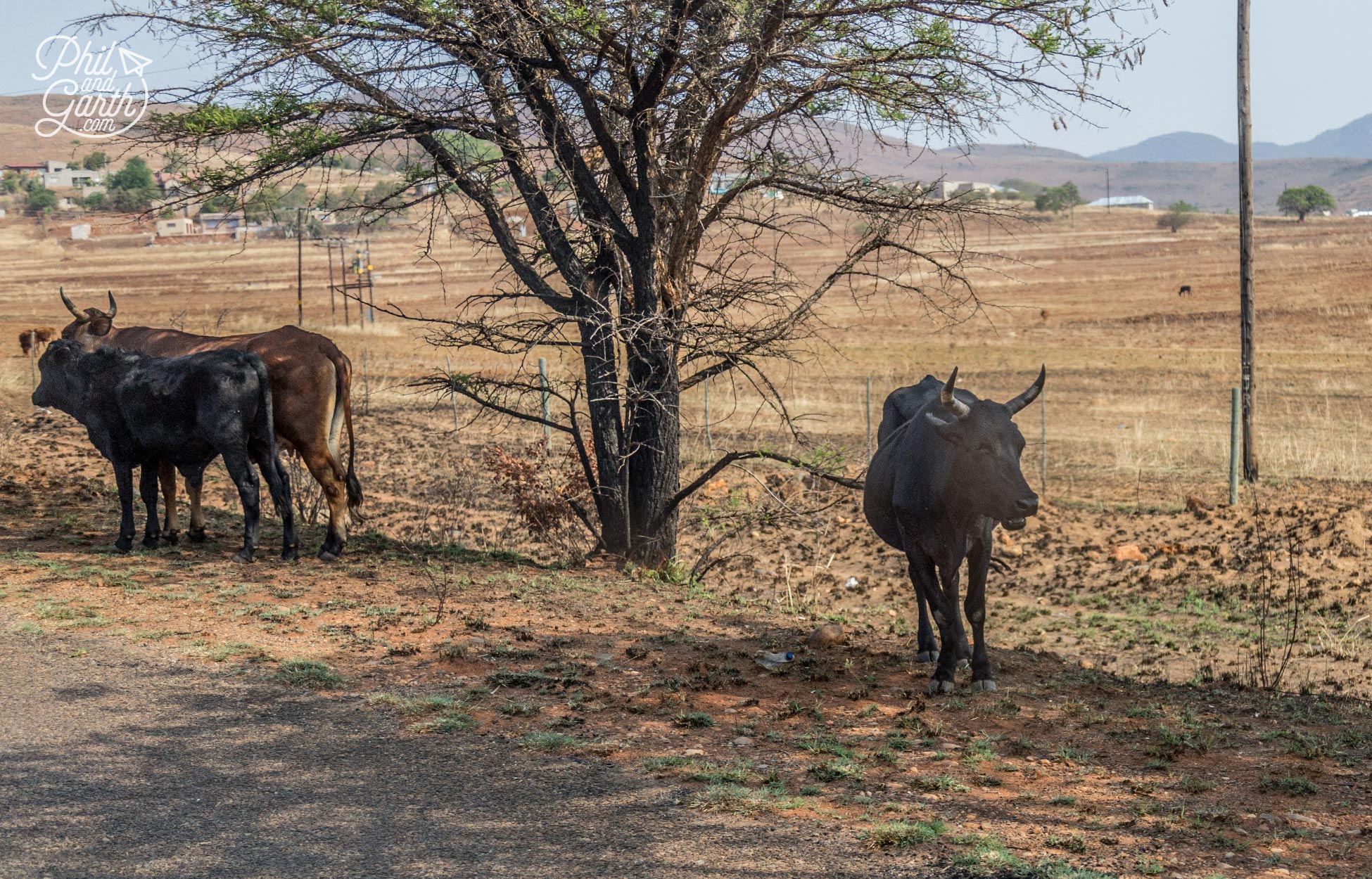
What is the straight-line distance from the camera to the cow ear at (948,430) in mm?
8055

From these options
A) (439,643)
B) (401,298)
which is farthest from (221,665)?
(401,298)

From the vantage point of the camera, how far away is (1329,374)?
110ft

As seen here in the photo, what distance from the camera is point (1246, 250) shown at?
2059 centimetres

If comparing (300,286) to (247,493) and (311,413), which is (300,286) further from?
(247,493)

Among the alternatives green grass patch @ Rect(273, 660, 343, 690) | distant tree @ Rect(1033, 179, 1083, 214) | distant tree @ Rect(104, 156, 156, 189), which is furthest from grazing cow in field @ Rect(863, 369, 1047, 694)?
distant tree @ Rect(1033, 179, 1083, 214)

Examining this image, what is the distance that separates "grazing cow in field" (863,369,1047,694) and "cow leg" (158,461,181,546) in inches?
286

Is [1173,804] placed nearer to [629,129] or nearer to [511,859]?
[511,859]

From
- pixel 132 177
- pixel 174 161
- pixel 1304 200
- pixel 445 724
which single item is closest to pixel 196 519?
pixel 174 161

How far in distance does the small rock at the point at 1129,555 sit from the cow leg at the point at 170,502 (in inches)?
444

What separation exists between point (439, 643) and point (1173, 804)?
16.5ft

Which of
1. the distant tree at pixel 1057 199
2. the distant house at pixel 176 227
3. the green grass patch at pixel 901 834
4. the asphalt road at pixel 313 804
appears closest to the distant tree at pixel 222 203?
the asphalt road at pixel 313 804

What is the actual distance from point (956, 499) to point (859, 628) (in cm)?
331

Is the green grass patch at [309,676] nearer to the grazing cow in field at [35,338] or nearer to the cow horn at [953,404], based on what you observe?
the cow horn at [953,404]

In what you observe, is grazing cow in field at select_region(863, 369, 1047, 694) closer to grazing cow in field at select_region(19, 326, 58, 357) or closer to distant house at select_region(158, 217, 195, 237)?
grazing cow in field at select_region(19, 326, 58, 357)
